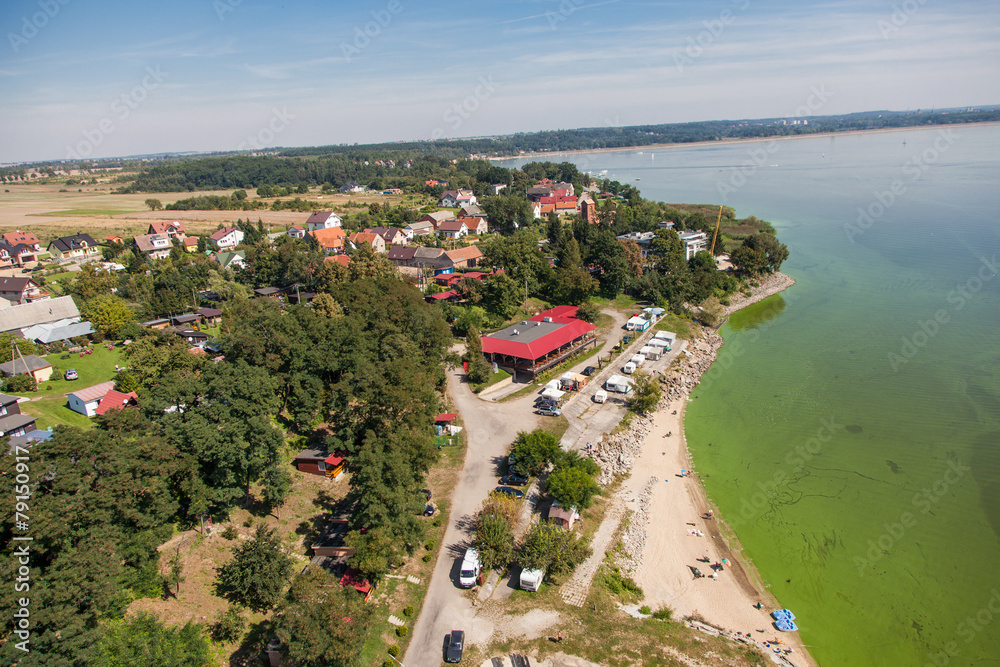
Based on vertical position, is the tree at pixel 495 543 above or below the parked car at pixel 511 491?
above

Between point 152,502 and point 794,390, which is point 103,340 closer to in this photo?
point 152,502

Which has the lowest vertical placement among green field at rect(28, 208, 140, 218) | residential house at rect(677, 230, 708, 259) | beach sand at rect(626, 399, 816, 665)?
beach sand at rect(626, 399, 816, 665)

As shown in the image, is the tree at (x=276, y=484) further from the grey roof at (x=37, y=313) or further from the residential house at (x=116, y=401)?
the grey roof at (x=37, y=313)

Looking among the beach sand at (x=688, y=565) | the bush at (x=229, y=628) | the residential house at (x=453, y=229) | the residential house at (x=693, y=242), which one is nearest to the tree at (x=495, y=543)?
the beach sand at (x=688, y=565)

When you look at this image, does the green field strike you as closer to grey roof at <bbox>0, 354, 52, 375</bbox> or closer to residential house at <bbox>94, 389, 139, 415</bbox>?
grey roof at <bbox>0, 354, 52, 375</bbox>

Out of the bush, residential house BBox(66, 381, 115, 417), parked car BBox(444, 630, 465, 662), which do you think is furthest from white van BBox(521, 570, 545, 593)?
residential house BBox(66, 381, 115, 417)

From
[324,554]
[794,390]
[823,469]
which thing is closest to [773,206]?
[794,390]

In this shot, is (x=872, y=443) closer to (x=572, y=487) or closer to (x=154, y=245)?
(x=572, y=487)
